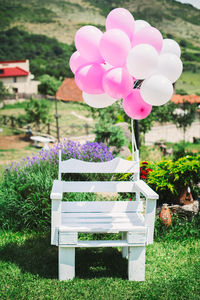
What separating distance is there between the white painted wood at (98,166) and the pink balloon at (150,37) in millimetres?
1286

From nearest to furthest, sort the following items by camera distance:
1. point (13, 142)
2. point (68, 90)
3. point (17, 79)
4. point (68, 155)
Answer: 1. point (68, 155)
2. point (13, 142)
3. point (17, 79)
4. point (68, 90)

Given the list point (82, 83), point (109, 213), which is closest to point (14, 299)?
point (109, 213)

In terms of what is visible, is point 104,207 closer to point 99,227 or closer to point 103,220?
point 103,220

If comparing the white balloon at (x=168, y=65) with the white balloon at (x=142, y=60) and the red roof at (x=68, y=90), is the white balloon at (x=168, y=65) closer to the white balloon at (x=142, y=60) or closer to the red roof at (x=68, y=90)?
the white balloon at (x=142, y=60)

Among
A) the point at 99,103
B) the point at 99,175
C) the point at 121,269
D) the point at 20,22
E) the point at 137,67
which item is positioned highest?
the point at 20,22

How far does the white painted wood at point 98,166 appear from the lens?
11.3 ft

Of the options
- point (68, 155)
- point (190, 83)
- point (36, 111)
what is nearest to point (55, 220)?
point (68, 155)

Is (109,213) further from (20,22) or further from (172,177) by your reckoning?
(20,22)

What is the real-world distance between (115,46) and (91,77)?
0.38 meters

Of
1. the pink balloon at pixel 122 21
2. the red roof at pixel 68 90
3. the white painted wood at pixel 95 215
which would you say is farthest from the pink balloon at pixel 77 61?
the red roof at pixel 68 90

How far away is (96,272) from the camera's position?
3.24 metres

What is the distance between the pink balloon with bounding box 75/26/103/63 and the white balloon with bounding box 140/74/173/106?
61cm

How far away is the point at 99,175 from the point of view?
18.2ft

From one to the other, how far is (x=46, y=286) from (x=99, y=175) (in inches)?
111
